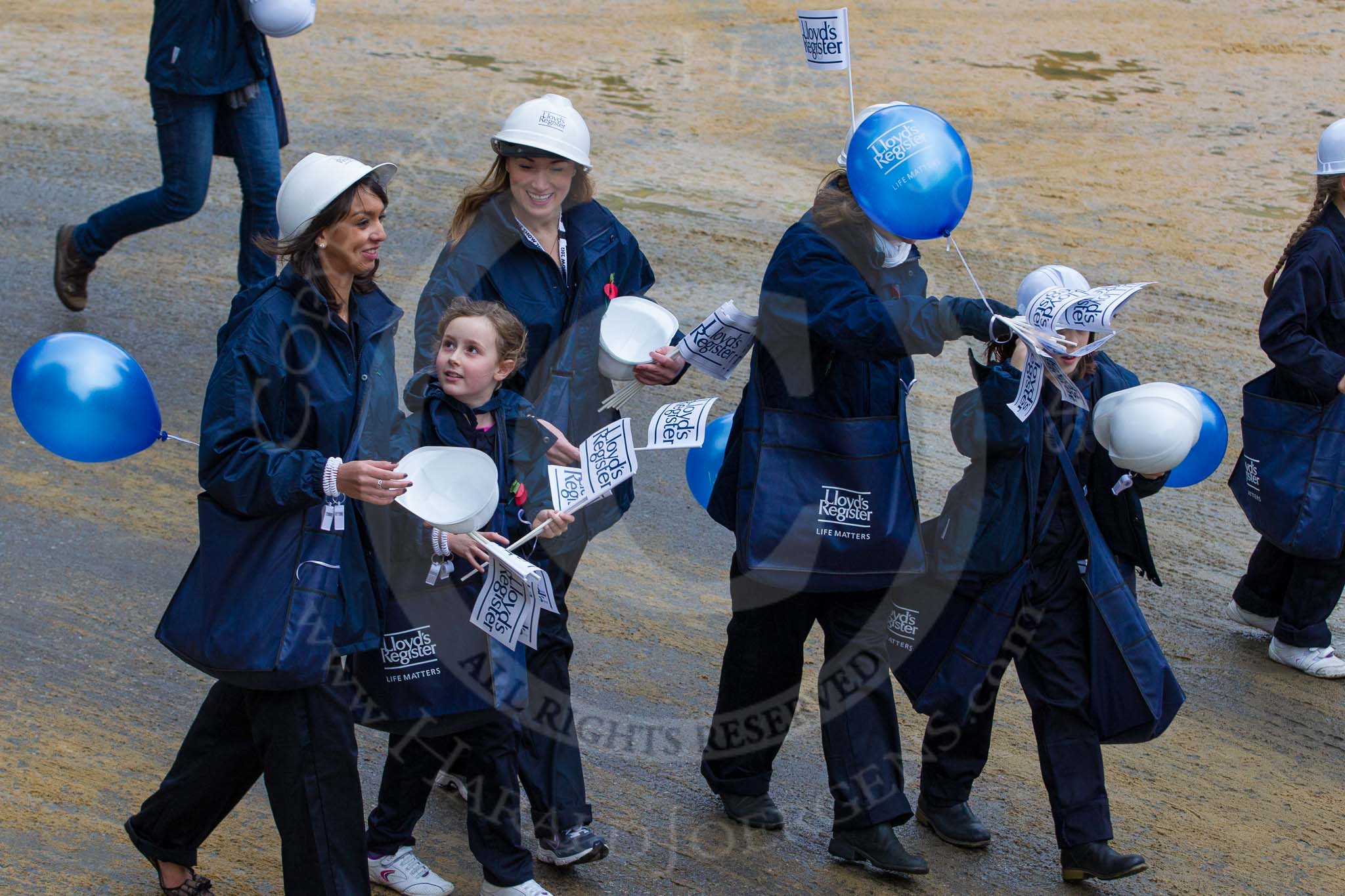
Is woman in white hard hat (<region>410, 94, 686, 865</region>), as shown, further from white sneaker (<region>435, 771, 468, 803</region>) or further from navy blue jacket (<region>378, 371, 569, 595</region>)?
white sneaker (<region>435, 771, 468, 803</region>)

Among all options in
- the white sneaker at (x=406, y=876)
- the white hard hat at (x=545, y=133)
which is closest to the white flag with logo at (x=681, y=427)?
the white hard hat at (x=545, y=133)

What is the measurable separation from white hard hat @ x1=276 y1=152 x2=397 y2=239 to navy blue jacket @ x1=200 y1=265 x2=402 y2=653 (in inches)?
5.0

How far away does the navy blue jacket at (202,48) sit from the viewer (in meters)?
6.47

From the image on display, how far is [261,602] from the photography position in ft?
10.3

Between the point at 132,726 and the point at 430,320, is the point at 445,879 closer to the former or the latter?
the point at 132,726

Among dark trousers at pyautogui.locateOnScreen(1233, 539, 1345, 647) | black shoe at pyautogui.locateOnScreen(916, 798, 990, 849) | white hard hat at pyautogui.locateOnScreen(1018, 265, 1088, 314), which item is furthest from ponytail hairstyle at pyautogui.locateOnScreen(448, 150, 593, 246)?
dark trousers at pyautogui.locateOnScreen(1233, 539, 1345, 647)

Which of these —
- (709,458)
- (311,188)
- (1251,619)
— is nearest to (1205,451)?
(1251,619)

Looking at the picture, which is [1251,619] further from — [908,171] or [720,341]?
[908,171]

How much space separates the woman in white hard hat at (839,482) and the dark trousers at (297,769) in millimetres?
1192

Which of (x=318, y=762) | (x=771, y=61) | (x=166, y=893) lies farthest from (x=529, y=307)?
(x=771, y=61)

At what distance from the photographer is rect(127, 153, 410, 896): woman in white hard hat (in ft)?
10.3

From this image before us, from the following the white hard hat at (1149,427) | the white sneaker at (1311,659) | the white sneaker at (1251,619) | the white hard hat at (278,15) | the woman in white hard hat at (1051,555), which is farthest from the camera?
the white hard hat at (278,15)

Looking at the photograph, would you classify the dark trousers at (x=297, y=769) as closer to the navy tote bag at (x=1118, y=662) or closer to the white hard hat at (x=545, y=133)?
the white hard hat at (x=545, y=133)

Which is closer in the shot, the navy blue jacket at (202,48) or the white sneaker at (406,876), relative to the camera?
the white sneaker at (406,876)
